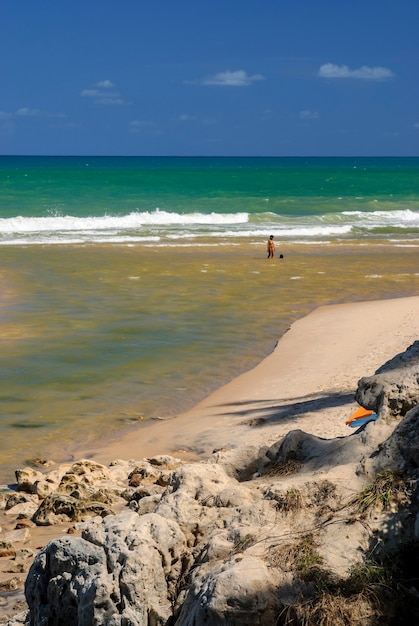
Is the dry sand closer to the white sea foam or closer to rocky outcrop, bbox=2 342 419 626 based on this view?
rocky outcrop, bbox=2 342 419 626

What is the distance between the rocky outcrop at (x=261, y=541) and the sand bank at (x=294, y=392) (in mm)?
4163

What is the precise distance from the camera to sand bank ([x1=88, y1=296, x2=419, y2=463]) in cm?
1106

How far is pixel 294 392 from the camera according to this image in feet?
43.8

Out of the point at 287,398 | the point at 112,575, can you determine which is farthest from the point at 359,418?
the point at 112,575

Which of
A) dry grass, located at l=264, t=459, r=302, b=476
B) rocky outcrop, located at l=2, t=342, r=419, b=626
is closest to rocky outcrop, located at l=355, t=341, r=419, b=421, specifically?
rocky outcrop, located at l=2, t=342, r=419, b=626

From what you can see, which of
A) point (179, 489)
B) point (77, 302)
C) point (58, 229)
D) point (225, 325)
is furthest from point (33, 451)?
point (58, 229)

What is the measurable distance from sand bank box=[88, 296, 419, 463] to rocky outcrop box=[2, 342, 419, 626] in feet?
13.7

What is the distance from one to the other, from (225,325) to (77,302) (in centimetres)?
436

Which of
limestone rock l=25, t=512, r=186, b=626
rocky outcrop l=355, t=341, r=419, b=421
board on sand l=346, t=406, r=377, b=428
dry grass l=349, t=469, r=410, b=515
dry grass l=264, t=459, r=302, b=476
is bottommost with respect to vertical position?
board on sand l=346, t=406, r=377, b=428

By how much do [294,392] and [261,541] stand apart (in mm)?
8140

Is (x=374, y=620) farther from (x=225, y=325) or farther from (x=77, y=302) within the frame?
(x=77, y=302)

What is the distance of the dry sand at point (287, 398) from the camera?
10.8 m

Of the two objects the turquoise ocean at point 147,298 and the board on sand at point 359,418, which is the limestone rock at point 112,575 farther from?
the board on sand at point 359,418

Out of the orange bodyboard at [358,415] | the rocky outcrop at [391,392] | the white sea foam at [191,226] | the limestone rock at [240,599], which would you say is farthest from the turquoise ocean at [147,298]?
the limestone rock at [240,599]
